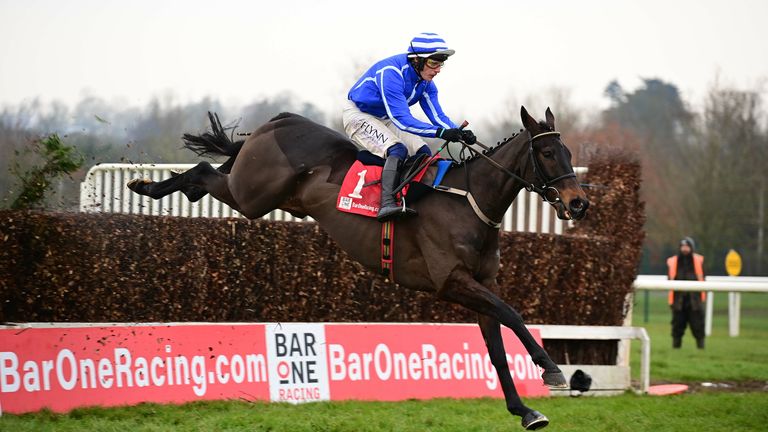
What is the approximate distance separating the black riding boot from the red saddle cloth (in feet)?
0.45

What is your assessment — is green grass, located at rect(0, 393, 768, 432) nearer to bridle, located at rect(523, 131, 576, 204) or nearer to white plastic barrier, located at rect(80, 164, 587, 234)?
bridle, located at rect(523, 131, 576, 204)

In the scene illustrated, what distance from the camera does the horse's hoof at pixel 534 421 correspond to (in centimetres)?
629

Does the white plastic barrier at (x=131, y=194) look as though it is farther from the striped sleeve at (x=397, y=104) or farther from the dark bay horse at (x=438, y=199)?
the striped sleeve at (x=397, y=104)

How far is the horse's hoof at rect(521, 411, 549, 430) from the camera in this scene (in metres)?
6.29

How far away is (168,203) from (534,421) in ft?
18.7

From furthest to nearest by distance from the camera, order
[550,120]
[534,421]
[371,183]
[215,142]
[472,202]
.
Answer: [215,142]
[371,183]
[472,202]
[550,120]
[534,421]

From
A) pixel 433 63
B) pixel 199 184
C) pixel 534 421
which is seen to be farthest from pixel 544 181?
pixel 199 184

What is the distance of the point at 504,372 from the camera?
6.77 meters

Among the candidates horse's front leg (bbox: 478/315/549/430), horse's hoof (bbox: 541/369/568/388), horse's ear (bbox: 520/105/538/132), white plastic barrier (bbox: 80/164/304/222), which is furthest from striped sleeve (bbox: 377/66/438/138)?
white plastic barrier (bbox: 80/164/304/222)

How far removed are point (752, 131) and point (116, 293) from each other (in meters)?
28.8

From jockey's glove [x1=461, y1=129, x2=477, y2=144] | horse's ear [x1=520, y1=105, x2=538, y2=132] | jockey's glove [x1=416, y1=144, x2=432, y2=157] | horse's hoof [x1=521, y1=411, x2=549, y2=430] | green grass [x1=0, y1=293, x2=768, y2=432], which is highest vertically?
horse's ear [x1=520, y1=105, x2=538, y2=132]

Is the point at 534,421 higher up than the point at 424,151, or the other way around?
the point at 424,151

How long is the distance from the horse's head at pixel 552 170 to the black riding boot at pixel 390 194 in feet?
3.02

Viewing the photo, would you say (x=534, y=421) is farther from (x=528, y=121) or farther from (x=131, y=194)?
(x=131, y=194)
